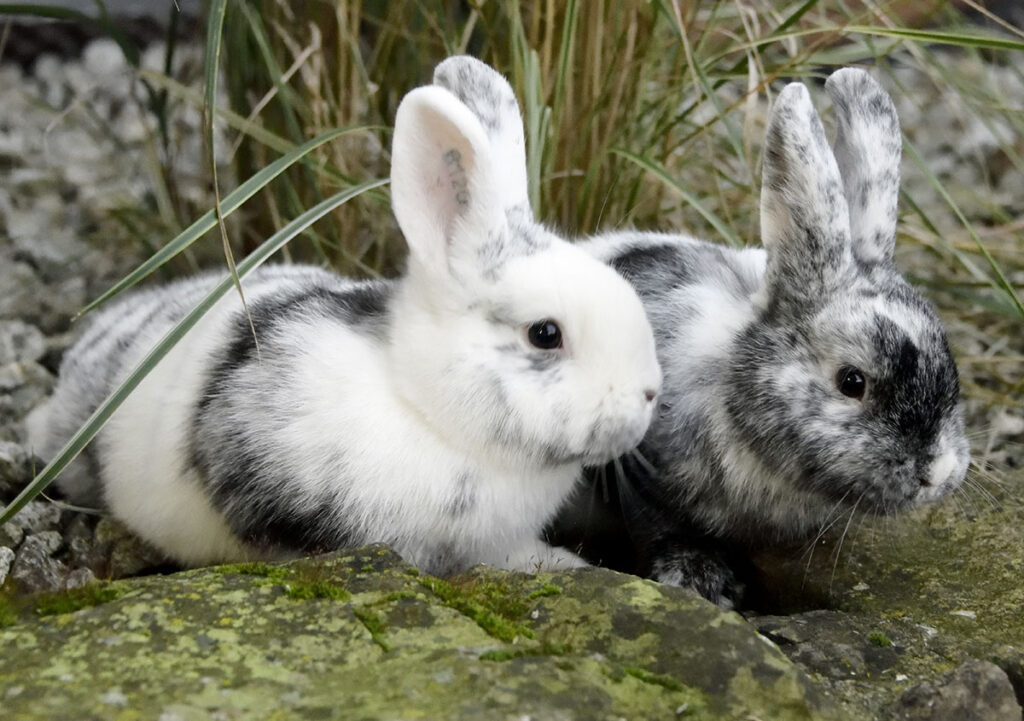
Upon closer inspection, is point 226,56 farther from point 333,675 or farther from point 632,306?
point 333,675

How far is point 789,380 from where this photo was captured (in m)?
3.22

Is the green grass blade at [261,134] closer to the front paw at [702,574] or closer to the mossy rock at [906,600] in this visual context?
the front paw at [702,574]

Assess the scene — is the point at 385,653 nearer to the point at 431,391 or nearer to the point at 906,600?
the point at 431,391

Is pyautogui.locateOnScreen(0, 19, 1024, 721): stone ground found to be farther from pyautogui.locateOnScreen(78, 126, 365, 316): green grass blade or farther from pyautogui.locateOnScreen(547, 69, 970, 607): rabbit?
pyautogui.locateOnScreen(78, 126, 365, 316): green grass blade

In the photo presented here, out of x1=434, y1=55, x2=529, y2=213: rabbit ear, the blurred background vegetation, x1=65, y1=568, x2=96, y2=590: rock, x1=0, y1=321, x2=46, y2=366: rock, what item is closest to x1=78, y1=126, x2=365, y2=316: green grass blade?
x1=434, y1=55, x2=529, y2=213: rabbit ear

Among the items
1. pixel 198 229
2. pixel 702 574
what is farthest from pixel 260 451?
pixel 702 574

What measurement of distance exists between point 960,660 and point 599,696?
1.00 meters

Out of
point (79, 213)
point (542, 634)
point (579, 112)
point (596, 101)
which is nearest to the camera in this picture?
point (542, 634)

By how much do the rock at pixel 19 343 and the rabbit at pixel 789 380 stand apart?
7.02ft

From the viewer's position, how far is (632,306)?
2.99 metres

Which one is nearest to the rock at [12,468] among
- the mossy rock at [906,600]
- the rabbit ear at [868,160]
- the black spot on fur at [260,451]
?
the black spot on fur at [260,451]

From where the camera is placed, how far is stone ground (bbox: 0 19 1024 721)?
2.23 metres

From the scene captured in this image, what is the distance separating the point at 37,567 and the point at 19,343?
5.69ft

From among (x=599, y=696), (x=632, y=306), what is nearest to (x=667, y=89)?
(x=632, y=306)
